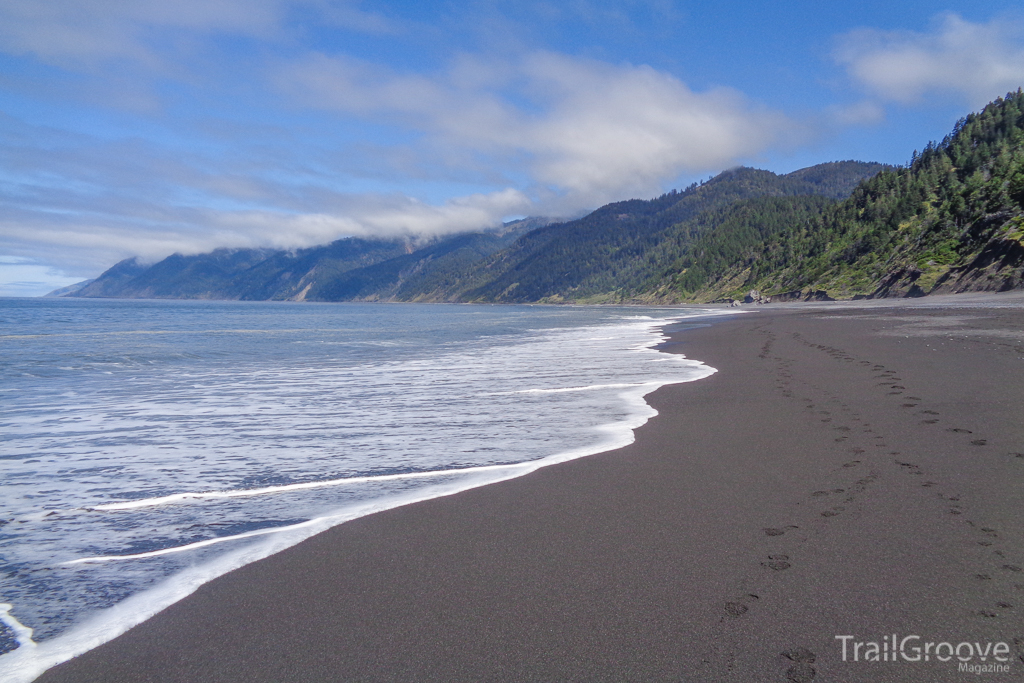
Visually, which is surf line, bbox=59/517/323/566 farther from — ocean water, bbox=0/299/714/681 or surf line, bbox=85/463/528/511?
surf line, bbox=85/463/528/511

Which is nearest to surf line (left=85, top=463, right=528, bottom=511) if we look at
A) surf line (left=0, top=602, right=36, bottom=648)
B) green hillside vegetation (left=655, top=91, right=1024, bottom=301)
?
surf line (left=0, top=602, right=36, bottom=648)

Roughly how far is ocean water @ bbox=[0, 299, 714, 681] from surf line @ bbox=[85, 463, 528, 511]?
1.2 inches

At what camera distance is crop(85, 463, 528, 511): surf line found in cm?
679

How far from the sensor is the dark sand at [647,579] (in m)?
3.48

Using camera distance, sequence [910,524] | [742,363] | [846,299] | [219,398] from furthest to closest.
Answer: [846,299] → [742,363] → [219,398] → [910,524]

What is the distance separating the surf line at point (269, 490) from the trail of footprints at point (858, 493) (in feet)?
12.8

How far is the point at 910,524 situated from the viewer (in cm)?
529

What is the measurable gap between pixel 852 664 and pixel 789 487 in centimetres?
342

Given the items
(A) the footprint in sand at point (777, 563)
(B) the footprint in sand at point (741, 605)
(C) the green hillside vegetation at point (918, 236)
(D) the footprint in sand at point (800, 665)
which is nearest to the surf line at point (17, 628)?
(B) the footprint in sand at point (741, 605)

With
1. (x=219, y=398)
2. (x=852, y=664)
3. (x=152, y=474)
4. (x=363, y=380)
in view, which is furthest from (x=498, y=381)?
(x=852, y=664)

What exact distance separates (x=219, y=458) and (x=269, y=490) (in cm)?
227

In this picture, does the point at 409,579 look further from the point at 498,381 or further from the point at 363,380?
the point at 363,380

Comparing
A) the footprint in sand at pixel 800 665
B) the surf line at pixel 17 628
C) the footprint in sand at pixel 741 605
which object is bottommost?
the surf line at pixel 17 628

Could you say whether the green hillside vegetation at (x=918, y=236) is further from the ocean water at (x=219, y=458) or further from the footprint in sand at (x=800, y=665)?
the footprint in sand at (x=800, y=665)
